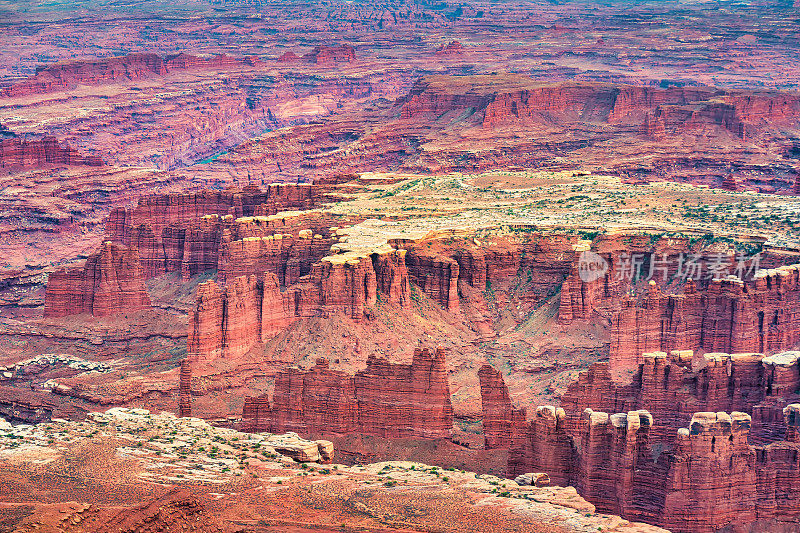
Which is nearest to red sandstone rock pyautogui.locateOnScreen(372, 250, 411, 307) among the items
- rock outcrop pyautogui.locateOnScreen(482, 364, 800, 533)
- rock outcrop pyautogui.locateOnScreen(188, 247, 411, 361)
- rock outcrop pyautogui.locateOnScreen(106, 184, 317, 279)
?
rock outcrop pyautogui.locateOnScreen(188, 247, 411, 361)

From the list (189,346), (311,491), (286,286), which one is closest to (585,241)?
(286,286)

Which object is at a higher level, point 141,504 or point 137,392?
point 141,504

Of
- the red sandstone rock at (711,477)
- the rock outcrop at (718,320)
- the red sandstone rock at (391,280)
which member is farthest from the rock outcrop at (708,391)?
the red sandstone rock at (391,280)

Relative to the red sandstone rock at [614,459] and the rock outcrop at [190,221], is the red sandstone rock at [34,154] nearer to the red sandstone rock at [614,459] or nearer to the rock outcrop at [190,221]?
the rock outcrop at [190,221]

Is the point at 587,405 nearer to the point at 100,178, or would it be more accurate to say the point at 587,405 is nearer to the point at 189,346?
the point at 189,346

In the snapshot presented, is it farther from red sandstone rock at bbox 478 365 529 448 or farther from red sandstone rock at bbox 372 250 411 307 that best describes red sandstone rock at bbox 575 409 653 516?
red sandstone rock at bbox 372 250 411 307

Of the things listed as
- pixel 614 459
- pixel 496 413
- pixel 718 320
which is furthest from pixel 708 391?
pixel 718 320
